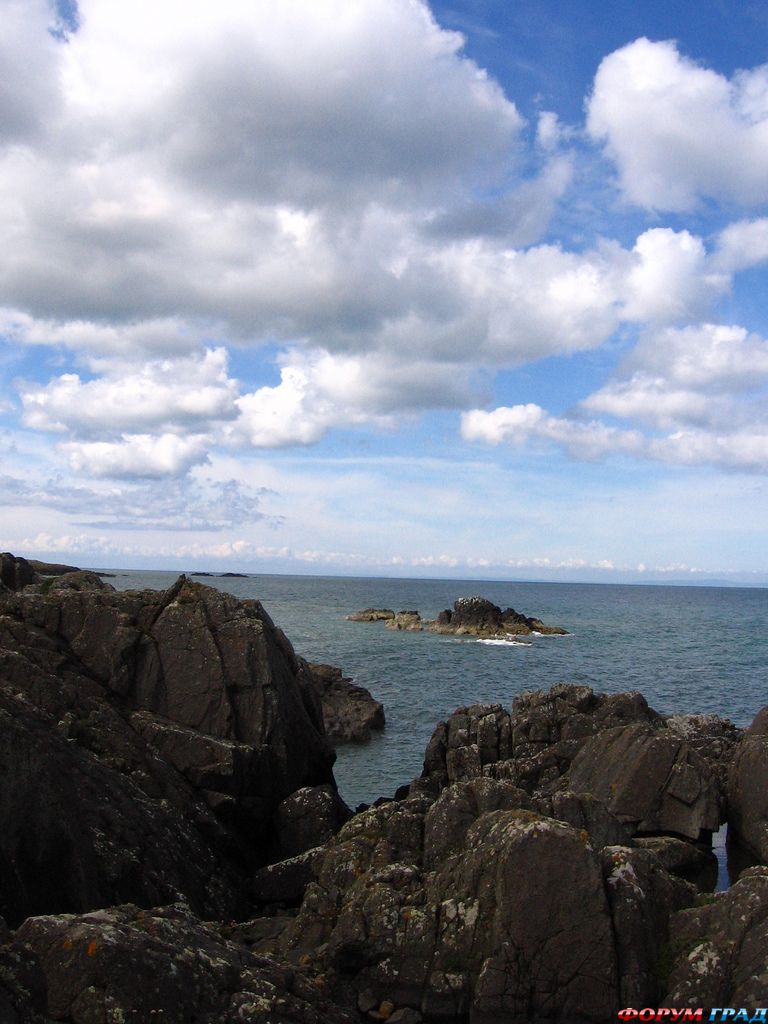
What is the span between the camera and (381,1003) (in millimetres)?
14039

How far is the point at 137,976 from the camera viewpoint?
9.70 meters

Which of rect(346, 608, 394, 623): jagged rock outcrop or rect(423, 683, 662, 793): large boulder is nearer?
rect(423, 683, 662, 793): large boulder

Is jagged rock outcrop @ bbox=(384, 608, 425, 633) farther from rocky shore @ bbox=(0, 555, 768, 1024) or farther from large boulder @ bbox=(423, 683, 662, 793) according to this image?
rocky shore @ bbox=(0, 555, 768, 1024)

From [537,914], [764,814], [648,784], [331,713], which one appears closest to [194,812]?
[537,914]

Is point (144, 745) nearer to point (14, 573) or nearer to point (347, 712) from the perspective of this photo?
point (14, 573)

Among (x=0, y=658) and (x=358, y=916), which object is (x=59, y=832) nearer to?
(x=358, y=916)

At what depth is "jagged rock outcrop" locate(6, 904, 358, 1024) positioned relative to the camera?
30.5ft

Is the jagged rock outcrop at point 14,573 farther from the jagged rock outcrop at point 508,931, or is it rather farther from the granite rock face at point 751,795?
the granite rock face at point 751,795

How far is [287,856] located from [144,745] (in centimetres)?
523

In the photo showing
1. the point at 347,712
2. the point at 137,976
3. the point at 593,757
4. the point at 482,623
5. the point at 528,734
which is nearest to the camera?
the point at 137,976

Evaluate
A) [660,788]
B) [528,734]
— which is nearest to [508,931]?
[660,788]

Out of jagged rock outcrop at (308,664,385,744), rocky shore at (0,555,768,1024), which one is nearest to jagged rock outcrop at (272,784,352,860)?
rocky shore at (0,555,768,1024)

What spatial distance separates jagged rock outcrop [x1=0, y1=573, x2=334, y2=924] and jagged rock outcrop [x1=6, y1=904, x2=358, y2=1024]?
574 centimetres

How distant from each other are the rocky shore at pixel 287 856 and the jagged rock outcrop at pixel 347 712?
14832mm
